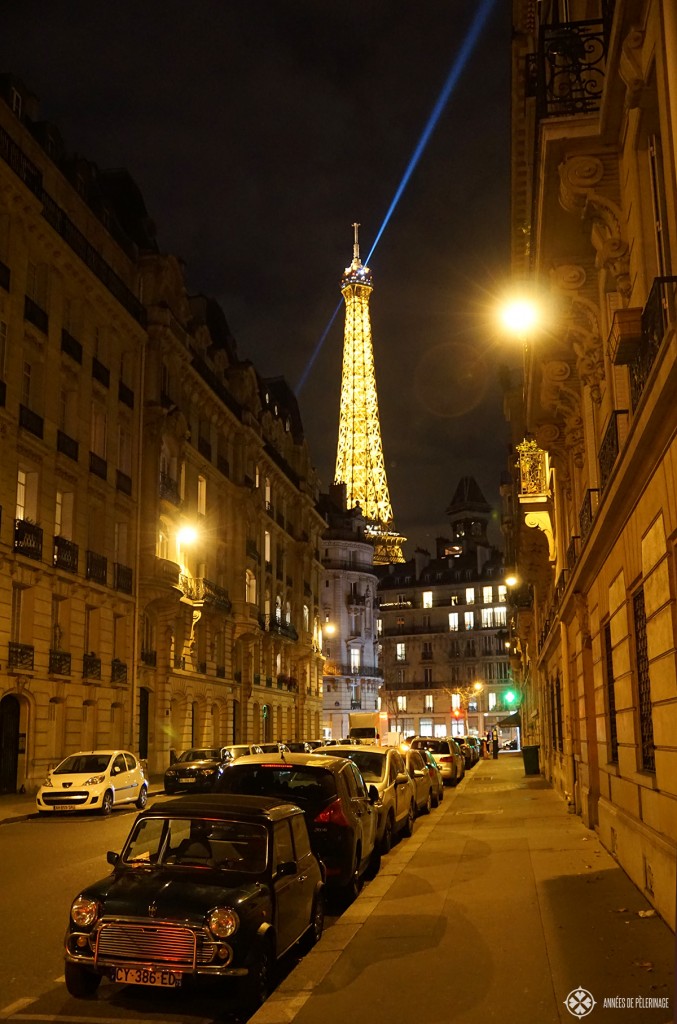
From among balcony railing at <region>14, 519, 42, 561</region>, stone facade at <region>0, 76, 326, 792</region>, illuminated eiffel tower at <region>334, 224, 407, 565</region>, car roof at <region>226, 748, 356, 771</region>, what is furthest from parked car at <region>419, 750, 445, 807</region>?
illuminated eiffel tower at <region>334, 224, 407, 565</region>

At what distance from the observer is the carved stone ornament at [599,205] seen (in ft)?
35.9

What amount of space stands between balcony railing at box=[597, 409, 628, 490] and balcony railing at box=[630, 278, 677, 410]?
2.10 meters

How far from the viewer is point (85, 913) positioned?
7.06 metres

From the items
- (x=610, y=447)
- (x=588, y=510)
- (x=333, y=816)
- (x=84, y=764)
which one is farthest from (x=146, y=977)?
(x=84, y=764)

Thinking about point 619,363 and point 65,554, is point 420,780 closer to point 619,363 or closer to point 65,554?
point 619,363

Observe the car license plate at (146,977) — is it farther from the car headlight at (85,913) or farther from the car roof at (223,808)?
the car roof at (223,808)

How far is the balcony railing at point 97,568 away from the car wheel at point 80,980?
2836 centimetres

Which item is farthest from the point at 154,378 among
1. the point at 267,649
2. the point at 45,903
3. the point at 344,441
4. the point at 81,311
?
the point at 344,441

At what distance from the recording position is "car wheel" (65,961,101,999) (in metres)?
7.02

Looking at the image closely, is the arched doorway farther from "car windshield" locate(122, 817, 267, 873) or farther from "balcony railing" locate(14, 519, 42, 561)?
"car windshield" locate(122, 817, 267, 873)

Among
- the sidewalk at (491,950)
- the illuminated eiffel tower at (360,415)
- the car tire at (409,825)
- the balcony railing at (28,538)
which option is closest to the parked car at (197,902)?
the sidewalk at (491,950)

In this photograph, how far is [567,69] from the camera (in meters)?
11.2

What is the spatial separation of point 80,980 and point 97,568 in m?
29.3

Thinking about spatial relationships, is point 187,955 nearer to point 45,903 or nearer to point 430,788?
point 45,903
